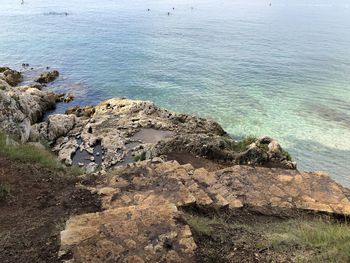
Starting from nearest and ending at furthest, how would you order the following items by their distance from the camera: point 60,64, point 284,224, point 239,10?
point 284,224, point 60,64, point 239,10

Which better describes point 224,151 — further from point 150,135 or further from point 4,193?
point 4,193

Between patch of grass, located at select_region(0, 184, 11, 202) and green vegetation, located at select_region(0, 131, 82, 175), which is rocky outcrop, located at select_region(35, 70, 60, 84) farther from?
patch of grass, located at select_region(0, 184, 11, 202)

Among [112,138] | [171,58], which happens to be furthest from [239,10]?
[112,138]

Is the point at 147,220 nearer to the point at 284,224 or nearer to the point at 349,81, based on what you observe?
the point at 284,224

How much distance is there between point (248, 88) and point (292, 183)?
31.8 m

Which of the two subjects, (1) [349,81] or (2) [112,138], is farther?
(1) [349,81]

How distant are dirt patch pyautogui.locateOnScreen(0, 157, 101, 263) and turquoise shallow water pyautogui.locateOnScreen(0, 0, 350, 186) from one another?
796 inches

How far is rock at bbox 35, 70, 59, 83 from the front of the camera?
48531 millimetres

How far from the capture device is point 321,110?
38.7m

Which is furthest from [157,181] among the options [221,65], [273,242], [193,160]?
[221,65]

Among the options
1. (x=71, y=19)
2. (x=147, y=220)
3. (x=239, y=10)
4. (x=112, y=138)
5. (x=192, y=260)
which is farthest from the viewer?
(x=239, y=10)

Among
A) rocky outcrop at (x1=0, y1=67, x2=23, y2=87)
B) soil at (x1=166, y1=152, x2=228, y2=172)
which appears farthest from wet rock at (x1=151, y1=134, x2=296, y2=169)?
rocky outcrop at (x1=0, y1=67, x2=23, y2=87)

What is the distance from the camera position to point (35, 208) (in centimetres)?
1220

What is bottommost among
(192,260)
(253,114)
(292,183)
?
(253,114)
